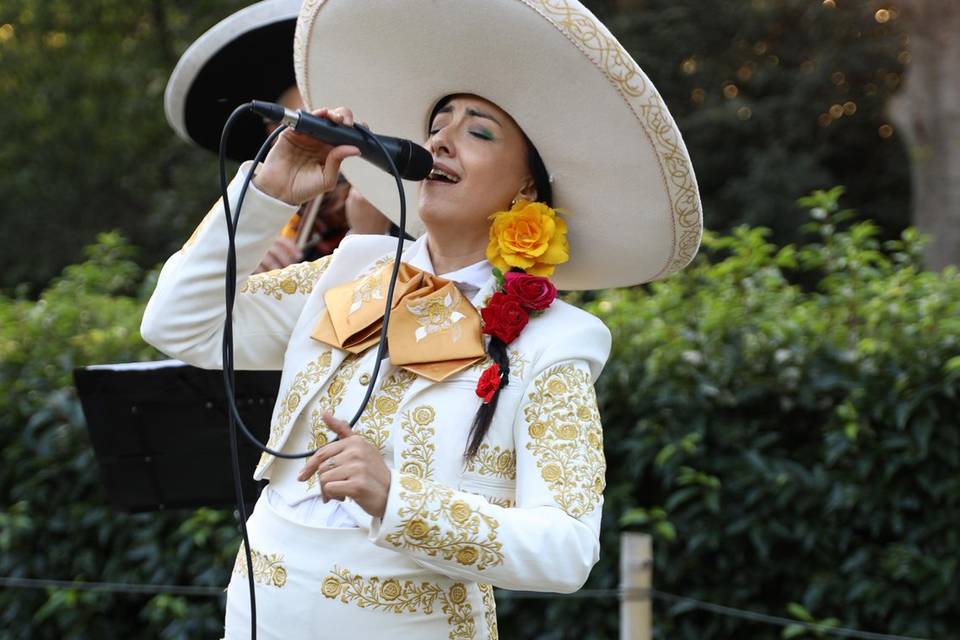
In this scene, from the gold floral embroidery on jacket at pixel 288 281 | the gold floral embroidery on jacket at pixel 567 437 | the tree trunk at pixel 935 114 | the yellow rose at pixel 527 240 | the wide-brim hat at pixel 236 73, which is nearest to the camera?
the gold floral embroidery on jacket at pixel 567 437

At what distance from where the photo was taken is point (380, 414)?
6.44ft

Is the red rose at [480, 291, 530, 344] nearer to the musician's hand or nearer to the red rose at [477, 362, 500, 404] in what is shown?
the red rose at [477, 362, 500, 404]

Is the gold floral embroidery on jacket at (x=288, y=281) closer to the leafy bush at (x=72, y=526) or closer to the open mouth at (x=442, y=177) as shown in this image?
the open mouth at (x=442, y=177)

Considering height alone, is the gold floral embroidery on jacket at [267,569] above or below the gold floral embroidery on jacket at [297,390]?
below

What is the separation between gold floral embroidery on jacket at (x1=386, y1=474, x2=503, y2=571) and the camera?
1704mm

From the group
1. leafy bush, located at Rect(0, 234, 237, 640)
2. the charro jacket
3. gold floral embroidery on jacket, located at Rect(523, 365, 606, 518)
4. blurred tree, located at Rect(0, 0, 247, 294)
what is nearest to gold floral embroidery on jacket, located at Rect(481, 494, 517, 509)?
the charro jacket

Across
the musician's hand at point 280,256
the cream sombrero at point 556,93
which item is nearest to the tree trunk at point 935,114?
the musician's hand at point 280,256

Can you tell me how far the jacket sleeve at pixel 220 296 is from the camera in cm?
201

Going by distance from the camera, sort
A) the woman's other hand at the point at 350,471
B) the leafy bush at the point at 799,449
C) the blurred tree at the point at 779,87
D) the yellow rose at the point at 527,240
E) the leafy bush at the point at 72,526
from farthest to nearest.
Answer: the blurred tree at the point at 779,87, the leafy bush at the point at 72,526, the leafy bush at the point at 799,449, the yellow rose at the point at 527,240, the woman's other hand at the point at 350,471

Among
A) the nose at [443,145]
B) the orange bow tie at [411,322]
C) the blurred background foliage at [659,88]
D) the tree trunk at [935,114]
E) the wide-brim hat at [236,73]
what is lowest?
the orange bow tie at [411,322]

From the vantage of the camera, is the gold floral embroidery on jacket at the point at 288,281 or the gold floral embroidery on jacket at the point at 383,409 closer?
the gold floral embroidery on jacket at the point at 383,409

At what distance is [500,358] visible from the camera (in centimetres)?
196

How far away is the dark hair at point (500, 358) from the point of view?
1.90m

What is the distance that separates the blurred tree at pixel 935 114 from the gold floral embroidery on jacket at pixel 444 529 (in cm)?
860
